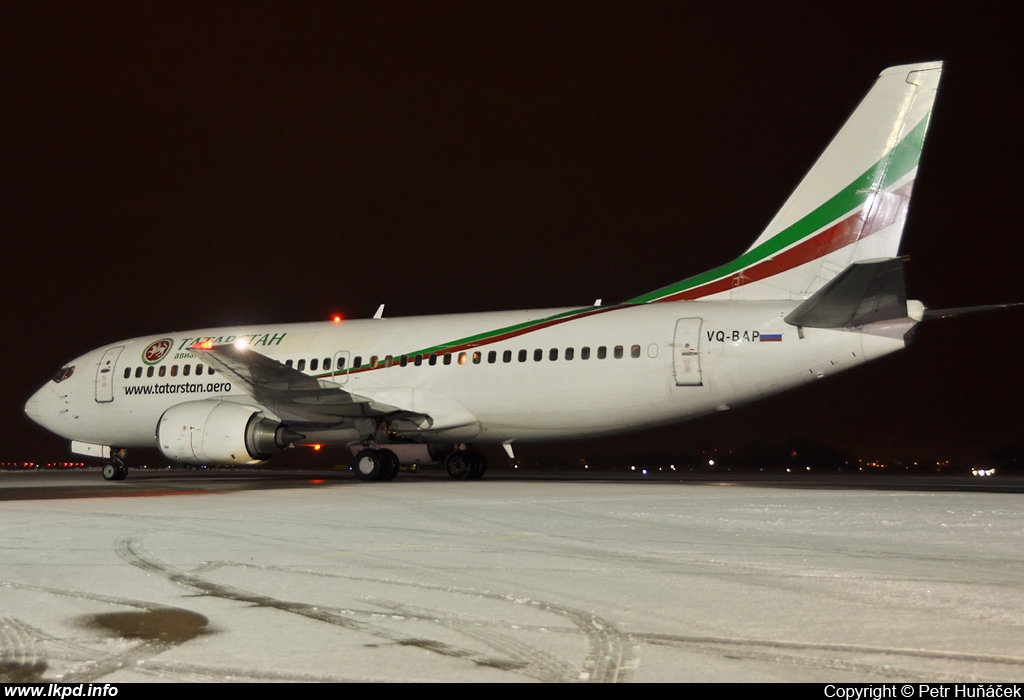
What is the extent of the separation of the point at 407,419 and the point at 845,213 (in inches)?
416

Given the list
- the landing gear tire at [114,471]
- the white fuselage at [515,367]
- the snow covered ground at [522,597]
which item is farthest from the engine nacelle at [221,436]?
the snow covered ground at [522,597]

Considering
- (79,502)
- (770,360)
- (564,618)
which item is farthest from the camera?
(770,360)

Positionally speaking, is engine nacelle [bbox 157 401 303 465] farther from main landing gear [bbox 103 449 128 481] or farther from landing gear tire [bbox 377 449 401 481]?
main landing gear [bbox 103 449 128 481]

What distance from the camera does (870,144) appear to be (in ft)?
61.9

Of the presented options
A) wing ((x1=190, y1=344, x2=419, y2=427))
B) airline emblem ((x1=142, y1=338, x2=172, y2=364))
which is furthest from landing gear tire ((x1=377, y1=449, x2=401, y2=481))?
airline emblem ((x1=142, y1=338, x2=172, y2=364))

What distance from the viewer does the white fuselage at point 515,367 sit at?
1881 cm

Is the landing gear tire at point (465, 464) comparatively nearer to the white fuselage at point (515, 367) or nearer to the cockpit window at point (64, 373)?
the white fuselage at point (515, 367)

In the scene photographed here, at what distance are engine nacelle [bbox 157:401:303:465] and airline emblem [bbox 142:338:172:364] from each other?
13.7 ft

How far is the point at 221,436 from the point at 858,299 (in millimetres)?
13782

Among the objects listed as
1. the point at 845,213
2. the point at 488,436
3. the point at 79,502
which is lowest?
the point at 79,502

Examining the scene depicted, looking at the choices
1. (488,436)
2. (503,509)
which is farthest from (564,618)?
(488,436)

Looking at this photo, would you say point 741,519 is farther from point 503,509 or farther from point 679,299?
point 679,299

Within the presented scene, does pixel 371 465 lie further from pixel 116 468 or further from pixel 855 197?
pixel 855 197
